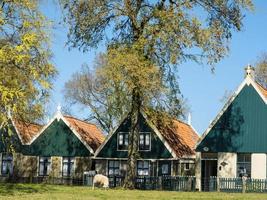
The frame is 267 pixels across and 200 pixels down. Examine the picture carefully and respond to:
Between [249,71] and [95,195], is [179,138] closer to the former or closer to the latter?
[249,71]

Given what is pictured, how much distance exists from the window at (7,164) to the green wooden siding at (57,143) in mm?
2258

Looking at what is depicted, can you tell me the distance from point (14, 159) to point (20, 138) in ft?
7.10

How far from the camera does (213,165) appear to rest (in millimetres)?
51906

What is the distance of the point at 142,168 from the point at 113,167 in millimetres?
2951


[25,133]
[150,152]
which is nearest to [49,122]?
[25,133]

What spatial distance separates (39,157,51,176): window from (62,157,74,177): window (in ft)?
5.19

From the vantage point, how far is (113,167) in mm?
54938

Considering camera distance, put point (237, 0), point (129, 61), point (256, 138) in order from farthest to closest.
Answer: point (256, 138)
point (237, 0)
point (129, 61)

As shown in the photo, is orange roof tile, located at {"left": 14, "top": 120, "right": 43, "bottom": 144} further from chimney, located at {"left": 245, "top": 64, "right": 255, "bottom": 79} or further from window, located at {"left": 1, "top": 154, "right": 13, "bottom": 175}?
chimney, located at {"left": 245, "top": 64, "right": 255, "bottom": 79}

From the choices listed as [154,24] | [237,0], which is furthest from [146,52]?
[237,0]

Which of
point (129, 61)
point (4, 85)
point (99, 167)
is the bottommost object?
point (99, 167)

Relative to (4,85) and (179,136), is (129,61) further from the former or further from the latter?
(179,136)

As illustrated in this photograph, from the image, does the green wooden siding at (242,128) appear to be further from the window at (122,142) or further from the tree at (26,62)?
the tree at (26,62)

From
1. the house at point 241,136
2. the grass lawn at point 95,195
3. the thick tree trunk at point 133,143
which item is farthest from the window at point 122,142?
the grass lawn at point 95,195
